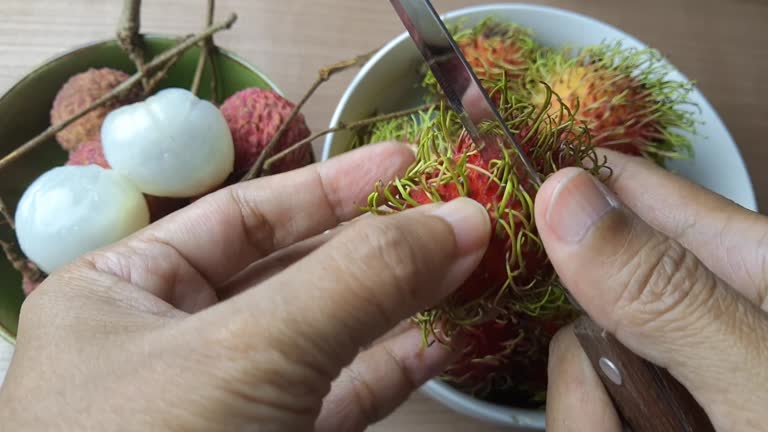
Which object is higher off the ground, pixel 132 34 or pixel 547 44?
pixel 132 34

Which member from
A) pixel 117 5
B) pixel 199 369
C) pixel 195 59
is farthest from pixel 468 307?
pixel 117 5

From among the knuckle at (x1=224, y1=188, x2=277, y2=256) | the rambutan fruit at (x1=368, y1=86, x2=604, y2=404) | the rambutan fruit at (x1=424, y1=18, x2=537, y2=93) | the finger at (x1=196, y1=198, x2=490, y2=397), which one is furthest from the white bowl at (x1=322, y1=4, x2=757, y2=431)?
the finger at (x1=196, y1=198, x2=490, y2=397)

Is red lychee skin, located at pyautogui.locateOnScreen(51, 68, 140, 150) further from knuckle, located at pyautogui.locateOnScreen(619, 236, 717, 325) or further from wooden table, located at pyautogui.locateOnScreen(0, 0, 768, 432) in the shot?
knuckle, located at pyautogui.locateOnScreen(619, 236, 717, 325)

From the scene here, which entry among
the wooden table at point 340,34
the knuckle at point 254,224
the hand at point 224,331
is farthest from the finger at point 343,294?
the wooden table at point 340,34

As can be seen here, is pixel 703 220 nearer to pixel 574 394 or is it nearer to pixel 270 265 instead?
pixel 574 394

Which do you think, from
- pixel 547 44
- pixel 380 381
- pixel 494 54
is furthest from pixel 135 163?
pixel 547 44

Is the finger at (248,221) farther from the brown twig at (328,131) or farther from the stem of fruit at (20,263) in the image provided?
the stem of fruit at (20,263)
